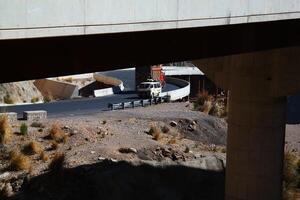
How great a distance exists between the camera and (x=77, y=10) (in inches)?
404

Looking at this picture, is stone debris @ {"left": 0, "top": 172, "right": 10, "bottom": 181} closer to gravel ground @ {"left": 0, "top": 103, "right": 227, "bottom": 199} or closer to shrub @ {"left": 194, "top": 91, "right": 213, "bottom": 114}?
gravel ground @ {"left": 0, "top": 103, "right": 227, "bottom": 199}

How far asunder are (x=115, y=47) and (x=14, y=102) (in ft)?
118

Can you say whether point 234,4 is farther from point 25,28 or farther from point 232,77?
point 232,77

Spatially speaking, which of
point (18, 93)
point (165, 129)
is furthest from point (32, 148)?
point (18, 93)

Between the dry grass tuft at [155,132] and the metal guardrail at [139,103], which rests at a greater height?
the metal guardrail at [139,103]

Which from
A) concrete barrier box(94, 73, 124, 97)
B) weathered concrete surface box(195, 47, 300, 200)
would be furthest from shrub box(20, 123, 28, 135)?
concrete barrier box(94, 73, 124, 97)

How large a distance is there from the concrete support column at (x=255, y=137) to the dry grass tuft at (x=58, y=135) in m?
7.84

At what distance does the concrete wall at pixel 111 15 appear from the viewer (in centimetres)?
928

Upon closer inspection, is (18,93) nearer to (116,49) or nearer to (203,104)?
(203,104)

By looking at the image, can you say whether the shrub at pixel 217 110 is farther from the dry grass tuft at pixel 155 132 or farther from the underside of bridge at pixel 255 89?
the underside of bridge at pixel 255 89

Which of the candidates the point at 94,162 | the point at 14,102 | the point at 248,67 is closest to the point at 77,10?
the point at 248,67

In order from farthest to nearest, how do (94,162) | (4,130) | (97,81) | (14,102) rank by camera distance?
(97,81) < (14,102) < (4,130) < (94,162)

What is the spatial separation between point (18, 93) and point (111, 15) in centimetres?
4118

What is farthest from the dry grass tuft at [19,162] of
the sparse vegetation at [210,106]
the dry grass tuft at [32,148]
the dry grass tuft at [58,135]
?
the sparse vegetation at [210,106]
